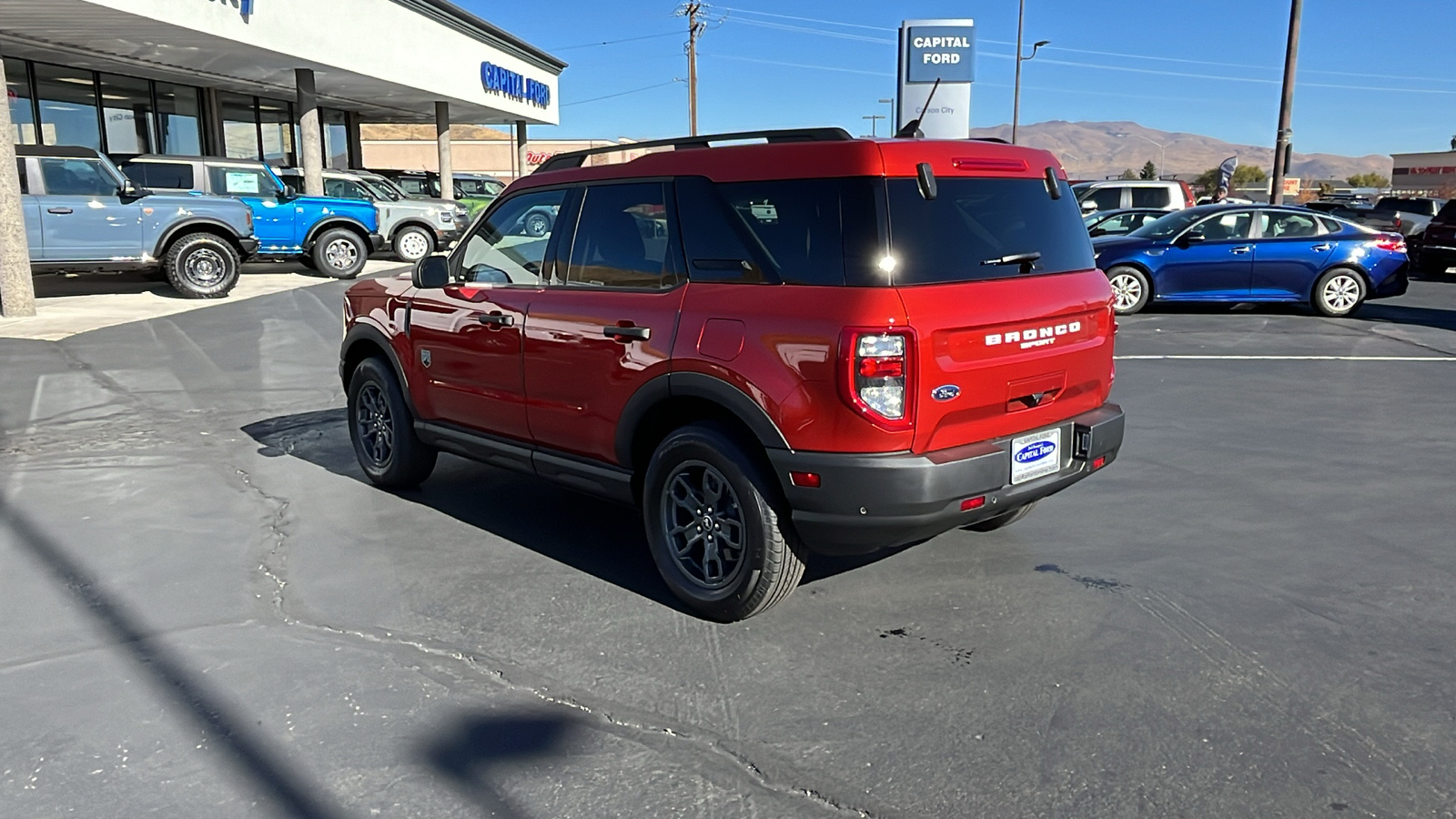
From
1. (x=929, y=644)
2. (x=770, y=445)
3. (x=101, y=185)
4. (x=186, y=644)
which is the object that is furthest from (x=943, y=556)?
(x=101, y=185)

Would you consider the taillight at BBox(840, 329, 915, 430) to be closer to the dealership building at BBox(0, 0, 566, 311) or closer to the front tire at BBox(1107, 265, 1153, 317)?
the front tire at BBox(1107, 265, 1153, 317)

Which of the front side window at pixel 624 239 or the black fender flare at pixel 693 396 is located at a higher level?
the front side window at pixel 624 239

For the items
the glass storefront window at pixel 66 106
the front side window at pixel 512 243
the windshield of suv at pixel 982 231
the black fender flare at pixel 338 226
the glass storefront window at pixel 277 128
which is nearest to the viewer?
the windshield of suv at pixel 982 231

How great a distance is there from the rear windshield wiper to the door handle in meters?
1.30

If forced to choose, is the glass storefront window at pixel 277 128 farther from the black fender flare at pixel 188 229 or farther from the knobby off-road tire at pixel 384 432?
the knobby off-road tire at pixel 384 432

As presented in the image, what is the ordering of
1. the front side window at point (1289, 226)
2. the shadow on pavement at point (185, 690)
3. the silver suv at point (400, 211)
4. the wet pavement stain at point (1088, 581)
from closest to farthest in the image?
the shadow on pavement at point (185, 690) → the wet pavement stain at point (1088, 581) → the front side window at point (1289, 226) → the silver suv at point (400, 211)

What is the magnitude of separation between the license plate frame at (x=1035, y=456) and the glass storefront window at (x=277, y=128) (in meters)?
27.0

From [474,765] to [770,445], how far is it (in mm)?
1429

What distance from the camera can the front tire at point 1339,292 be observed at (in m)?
13.4

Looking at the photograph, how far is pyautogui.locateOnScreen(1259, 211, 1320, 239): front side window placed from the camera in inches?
529

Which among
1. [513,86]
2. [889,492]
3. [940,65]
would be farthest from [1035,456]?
[940,65]

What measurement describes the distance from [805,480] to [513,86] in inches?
1157

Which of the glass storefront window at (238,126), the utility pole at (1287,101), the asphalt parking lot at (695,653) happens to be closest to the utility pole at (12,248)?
the asphalt parking lot at (695,653)

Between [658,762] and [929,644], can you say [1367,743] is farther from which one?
[658,762]
